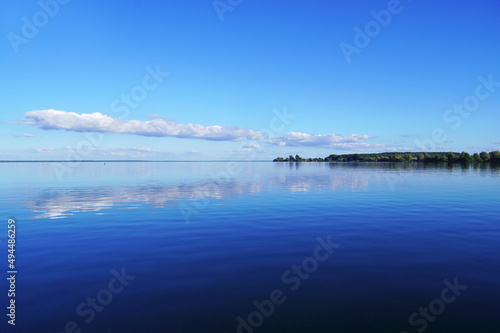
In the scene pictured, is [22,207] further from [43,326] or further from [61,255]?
[43,326]

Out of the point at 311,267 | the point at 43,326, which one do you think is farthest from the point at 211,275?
the point at 43,326

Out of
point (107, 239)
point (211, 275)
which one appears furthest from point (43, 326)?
point (107, 239)

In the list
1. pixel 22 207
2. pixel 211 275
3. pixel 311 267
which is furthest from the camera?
pixel 22 207

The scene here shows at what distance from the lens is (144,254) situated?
619 inches

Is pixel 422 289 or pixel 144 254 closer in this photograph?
pixel 422 289

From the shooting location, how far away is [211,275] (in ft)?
41.7

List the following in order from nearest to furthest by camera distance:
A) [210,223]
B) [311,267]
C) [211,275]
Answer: [211,275] → [311,267] → [210,223]

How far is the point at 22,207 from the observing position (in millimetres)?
31031

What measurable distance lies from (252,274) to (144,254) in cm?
680

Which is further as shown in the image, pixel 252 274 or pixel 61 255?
pixel 61 255

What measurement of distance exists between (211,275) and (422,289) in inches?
353

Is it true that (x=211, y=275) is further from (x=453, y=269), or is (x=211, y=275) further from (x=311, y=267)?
(x=453, y=269)

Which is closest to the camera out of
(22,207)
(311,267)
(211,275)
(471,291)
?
(471,291)

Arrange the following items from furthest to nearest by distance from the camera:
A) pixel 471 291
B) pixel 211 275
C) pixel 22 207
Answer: pixel 22 207, pixel 211 275, pixel 471 291
